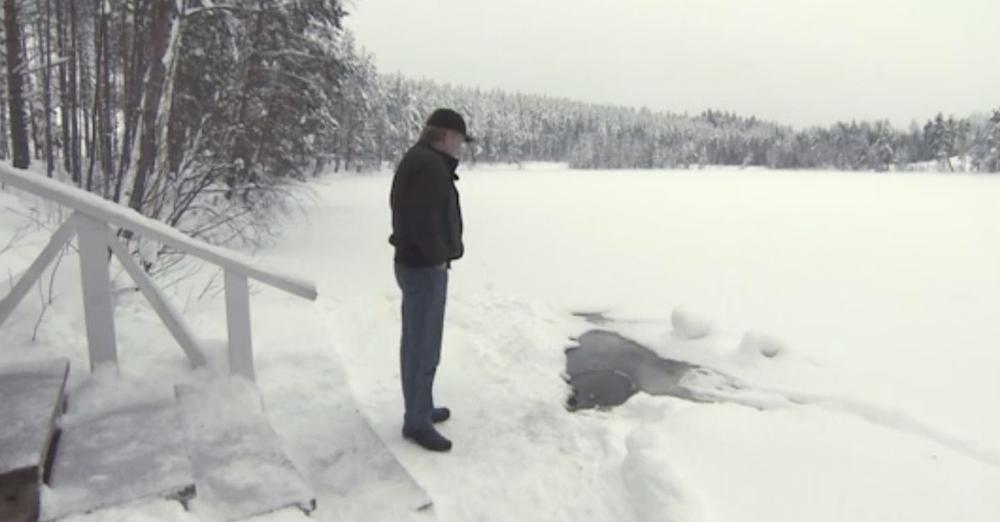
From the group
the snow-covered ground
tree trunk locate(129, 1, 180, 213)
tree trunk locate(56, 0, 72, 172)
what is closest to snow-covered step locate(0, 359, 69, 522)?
the snow-covered ground

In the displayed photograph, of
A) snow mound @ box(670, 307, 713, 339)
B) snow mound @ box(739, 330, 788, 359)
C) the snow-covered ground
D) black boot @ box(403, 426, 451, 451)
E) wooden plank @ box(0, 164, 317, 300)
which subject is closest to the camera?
wooden plank @ box(0, 164, 317, 300)

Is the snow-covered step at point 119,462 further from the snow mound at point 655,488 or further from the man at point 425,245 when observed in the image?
the snow mound at point 655,488

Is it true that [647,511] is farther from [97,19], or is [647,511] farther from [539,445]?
[97,19]

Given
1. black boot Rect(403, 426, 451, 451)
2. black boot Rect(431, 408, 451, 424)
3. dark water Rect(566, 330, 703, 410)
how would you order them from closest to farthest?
black boot Rect(403, 426, 451, 451) < black boot Rect(431, 408, 451, 424) < dark water Rect(566, 330, 703, 410)

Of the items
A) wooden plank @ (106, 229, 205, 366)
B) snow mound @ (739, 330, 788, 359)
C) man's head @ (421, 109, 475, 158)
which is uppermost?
man's head @ (421, 109, 475, 158)

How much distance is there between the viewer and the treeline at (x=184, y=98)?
20.5 feet

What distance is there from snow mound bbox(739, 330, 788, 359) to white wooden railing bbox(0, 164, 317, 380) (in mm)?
4421

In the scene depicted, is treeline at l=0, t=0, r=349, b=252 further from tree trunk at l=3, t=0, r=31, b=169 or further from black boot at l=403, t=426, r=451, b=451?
black boot at l=403, t=426, r=451, b=451

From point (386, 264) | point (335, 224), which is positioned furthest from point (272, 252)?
point (335, 224)

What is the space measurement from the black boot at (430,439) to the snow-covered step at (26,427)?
175cm

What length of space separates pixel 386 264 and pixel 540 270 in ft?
8.45

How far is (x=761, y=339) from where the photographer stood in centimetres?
599

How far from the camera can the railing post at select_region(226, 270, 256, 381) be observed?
3.31 meters

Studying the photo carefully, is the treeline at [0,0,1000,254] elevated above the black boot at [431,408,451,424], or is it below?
above
